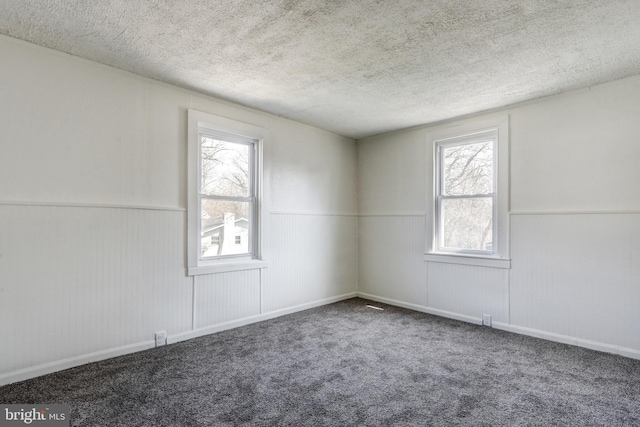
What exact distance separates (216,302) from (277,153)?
1.95 meters

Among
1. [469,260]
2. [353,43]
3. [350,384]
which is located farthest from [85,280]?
[469,260]

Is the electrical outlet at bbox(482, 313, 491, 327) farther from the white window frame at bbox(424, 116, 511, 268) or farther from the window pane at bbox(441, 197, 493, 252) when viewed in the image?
the window pane at bbox(441, 197, 493, 252)

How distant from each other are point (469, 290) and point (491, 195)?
1175mm

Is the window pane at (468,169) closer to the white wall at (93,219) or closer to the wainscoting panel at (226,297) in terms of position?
the white wall at (93,219)

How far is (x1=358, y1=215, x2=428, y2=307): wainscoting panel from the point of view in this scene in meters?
4.46

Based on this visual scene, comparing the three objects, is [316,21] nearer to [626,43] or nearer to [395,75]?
[395,75]

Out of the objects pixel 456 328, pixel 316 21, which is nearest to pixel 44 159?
pixel 316 21

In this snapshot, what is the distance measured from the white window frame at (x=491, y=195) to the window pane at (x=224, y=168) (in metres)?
2.43

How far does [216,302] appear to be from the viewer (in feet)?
11.6

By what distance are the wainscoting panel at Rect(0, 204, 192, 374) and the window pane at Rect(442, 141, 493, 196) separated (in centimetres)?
330

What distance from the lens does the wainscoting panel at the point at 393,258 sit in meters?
4.46

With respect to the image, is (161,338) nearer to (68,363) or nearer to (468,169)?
(68,363)

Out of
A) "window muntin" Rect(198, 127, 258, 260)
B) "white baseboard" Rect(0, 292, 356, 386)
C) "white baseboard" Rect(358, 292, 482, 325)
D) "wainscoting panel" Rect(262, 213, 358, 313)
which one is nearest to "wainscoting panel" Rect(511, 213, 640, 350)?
"white baseboard" Rect(358, 292, 482, 325)

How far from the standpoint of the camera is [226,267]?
3609mm
